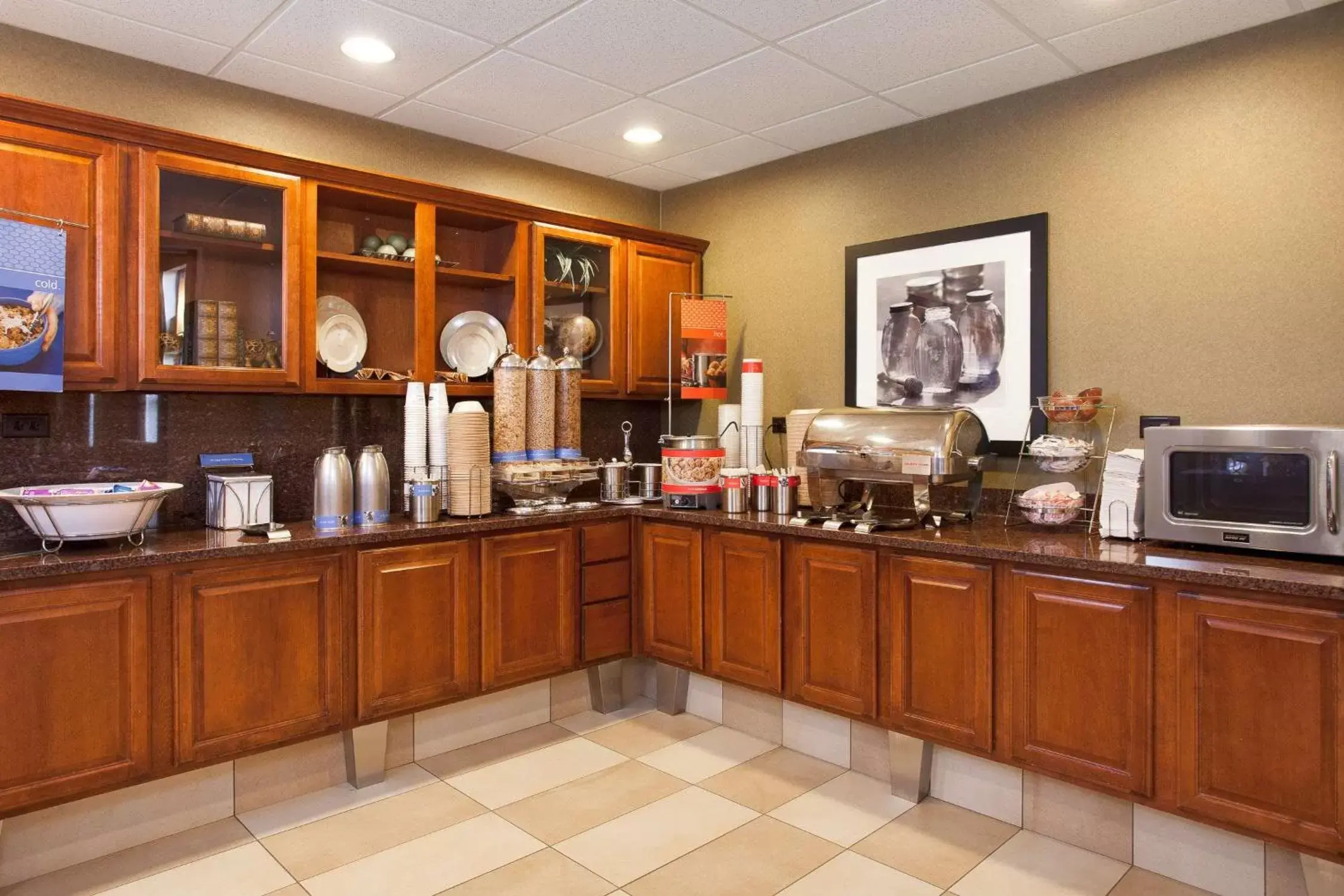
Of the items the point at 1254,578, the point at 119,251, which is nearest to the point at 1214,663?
the point at 1254,578

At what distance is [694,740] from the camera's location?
11.6 ft

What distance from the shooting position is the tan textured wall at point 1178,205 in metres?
2.68

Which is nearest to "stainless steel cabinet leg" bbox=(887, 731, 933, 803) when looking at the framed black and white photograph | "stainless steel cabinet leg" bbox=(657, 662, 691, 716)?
"stainless steel cabinet leg" bbox=(657, 662, 691, 716)

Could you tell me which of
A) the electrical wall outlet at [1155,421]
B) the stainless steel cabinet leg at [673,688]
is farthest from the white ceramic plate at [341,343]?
the electrical wall outlet at [1155,421]

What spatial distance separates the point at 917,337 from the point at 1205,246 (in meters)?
1.08

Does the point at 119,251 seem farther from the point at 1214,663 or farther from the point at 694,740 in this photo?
the point at 1214,663

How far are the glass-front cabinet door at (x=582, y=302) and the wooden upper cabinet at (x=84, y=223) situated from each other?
1.60 m

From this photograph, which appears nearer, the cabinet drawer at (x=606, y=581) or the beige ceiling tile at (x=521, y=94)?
the beige ceiling tile at (x=521, y=94)

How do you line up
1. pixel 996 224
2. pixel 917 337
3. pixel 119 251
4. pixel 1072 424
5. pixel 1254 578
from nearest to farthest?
pixel 1254 578 < pixel 119 251 < pixel 1072 424 < pixel 996 224 < pixel 917 337

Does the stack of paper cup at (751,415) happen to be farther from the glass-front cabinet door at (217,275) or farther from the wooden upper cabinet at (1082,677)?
the glass-front cabinet door at (217,275)

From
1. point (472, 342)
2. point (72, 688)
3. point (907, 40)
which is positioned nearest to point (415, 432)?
point (472, 342)

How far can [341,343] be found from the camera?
3430 millimetres

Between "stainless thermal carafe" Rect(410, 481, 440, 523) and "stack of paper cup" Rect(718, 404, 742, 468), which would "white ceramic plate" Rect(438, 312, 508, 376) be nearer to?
"stainless thermal carafe" Rect(410, 481, 440, 523)

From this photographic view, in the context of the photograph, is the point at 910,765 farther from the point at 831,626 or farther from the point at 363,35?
the point at 363,35
